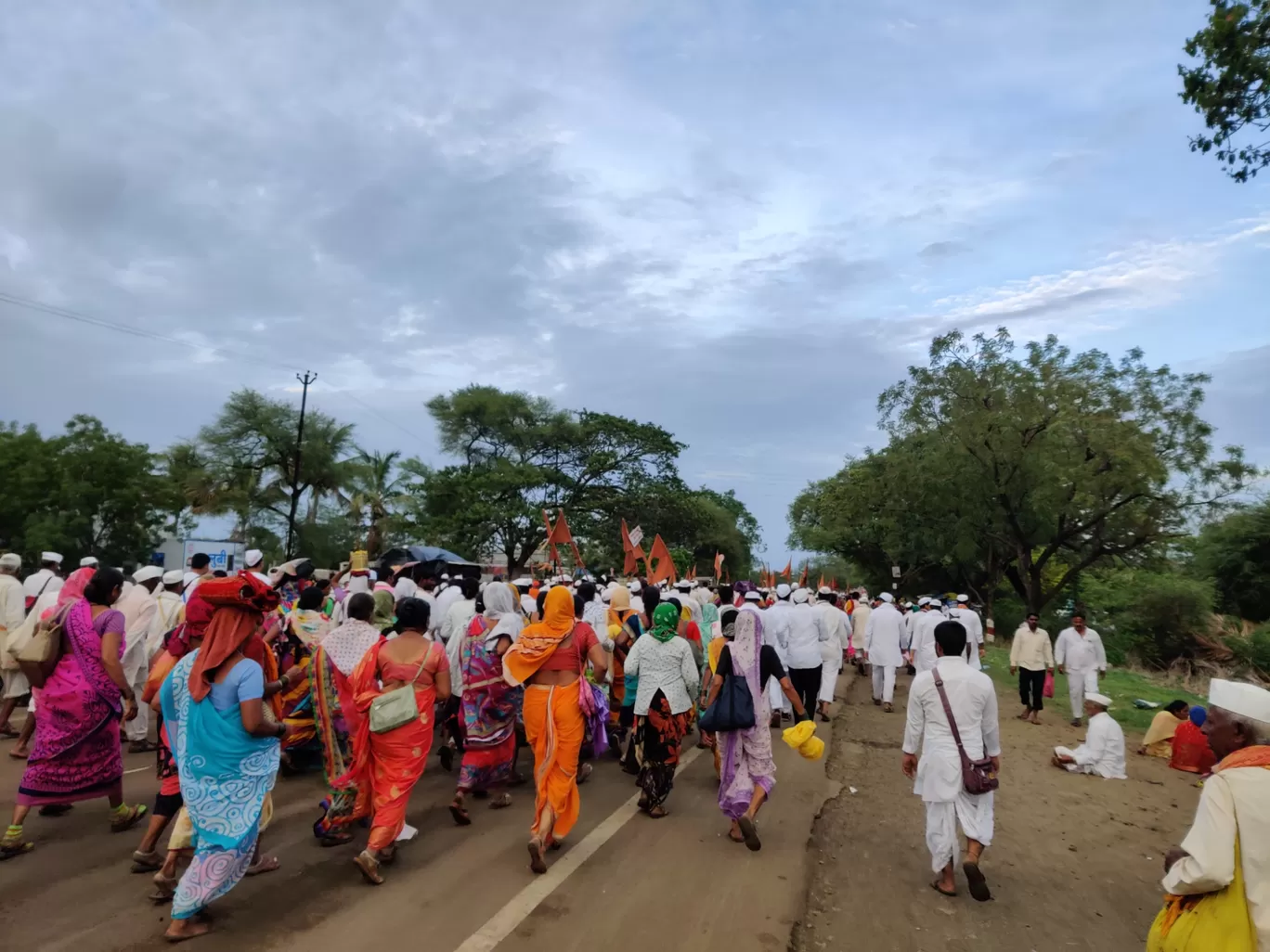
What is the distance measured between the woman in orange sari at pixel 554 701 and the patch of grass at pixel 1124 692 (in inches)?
417

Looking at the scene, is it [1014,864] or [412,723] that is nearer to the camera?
[412,723]

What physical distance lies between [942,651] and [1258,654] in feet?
73.3

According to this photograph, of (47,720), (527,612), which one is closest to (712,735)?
(527,612)

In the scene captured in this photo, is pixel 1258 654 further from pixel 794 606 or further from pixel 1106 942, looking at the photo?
pixel 1106 942

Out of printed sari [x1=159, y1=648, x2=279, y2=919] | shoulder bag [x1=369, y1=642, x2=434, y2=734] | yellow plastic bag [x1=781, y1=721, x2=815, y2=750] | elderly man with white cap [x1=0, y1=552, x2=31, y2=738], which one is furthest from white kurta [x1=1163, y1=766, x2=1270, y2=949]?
elderly man with white cap [x1=0, y1=552, x2=31, y2=738]

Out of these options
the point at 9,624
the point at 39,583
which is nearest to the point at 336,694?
the point at 9,624

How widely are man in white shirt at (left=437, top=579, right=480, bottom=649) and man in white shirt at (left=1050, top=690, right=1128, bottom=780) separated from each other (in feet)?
22.9

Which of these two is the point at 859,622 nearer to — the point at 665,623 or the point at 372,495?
the point at 665,623

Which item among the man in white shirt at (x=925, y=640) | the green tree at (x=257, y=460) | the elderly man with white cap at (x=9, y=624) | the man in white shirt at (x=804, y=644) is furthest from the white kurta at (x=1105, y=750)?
the green tree at (x=257, y=460)

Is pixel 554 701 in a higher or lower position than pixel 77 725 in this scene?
higher

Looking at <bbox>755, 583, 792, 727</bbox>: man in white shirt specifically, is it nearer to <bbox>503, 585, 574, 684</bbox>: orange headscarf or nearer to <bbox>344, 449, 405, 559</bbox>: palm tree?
<bbox>503, 585, 574, 684</bbox>: orange headscarf

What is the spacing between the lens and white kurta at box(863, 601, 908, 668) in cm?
1305

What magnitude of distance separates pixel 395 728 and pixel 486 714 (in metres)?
1.79

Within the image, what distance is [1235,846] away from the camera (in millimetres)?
2537
